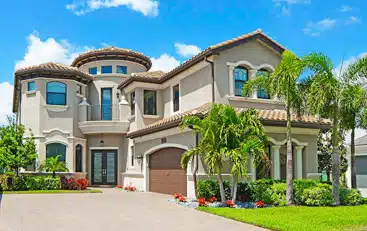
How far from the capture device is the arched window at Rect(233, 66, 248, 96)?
20.0 meters

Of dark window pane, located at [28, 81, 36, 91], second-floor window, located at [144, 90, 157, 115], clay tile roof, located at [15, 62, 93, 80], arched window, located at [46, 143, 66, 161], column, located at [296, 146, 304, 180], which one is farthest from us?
dark window pane, located at [28, 81, 36, 91]

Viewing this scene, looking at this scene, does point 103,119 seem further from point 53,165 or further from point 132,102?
point 53,165

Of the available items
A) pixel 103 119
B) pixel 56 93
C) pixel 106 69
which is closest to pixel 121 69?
pixel 106 69

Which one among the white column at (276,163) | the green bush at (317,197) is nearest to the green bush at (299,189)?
the green bush at (317,197)

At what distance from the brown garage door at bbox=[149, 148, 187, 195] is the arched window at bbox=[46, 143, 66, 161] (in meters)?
6.82

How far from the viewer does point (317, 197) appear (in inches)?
596

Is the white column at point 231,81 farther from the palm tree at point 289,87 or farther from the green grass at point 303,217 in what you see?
the green grass at point 303,217

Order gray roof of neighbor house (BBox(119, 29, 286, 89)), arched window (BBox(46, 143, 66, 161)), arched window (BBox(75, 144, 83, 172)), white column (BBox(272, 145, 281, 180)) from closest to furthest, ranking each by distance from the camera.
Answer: white column (BBox(272, 145, 281, 180))
gray roof of neighbor house (BBox(119, 29, 286, 89))
arched window (BBox(46, 143, 66, 161))
arched window (BBox(75, 144, 83, 172))

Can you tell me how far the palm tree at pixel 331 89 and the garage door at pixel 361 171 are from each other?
644 cm

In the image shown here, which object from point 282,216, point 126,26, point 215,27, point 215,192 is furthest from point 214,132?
point 126,26

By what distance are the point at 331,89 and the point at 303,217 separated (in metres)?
5.13

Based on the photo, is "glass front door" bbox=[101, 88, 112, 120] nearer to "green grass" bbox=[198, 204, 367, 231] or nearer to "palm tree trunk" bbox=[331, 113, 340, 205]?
"green grass" bbox=[198, 204, 367, 231]

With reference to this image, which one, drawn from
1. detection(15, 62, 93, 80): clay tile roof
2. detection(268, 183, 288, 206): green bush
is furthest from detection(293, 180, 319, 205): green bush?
detection(15, 62, 93, 80): clay tile roof

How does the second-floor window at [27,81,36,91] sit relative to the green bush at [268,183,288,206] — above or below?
above
